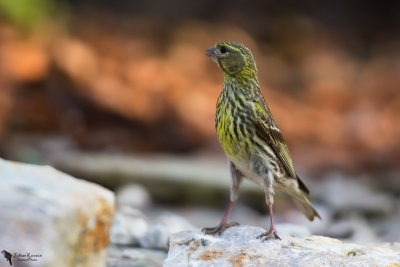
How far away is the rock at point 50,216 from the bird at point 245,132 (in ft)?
2.83

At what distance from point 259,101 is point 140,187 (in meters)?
3.58

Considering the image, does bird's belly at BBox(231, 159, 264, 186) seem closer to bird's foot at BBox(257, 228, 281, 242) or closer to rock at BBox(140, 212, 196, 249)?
bird's foot at BBox(257, 228, 281, 242)

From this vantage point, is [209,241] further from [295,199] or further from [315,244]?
[295,199]

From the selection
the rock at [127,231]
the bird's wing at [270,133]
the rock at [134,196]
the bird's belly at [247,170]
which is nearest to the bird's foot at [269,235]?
the bird's belly at [247,170]

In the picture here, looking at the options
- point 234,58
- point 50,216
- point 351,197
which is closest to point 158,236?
point 234,58

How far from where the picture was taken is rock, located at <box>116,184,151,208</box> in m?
8.55

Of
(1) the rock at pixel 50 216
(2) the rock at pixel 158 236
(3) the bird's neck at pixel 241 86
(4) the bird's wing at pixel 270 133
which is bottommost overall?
(1) the rock at pixel 50 216

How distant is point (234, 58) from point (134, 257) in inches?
56.5

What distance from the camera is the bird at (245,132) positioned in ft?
17.8

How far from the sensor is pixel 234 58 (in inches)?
223

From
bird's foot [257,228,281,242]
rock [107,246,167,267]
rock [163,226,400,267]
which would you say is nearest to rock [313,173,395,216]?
rock [107,246,167,267]

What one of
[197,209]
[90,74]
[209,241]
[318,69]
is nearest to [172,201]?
[197,209]

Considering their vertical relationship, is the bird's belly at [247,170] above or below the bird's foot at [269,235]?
above

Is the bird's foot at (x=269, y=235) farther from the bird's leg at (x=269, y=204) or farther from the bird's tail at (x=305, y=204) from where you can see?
the bird's tail at (x=305, y=204)
